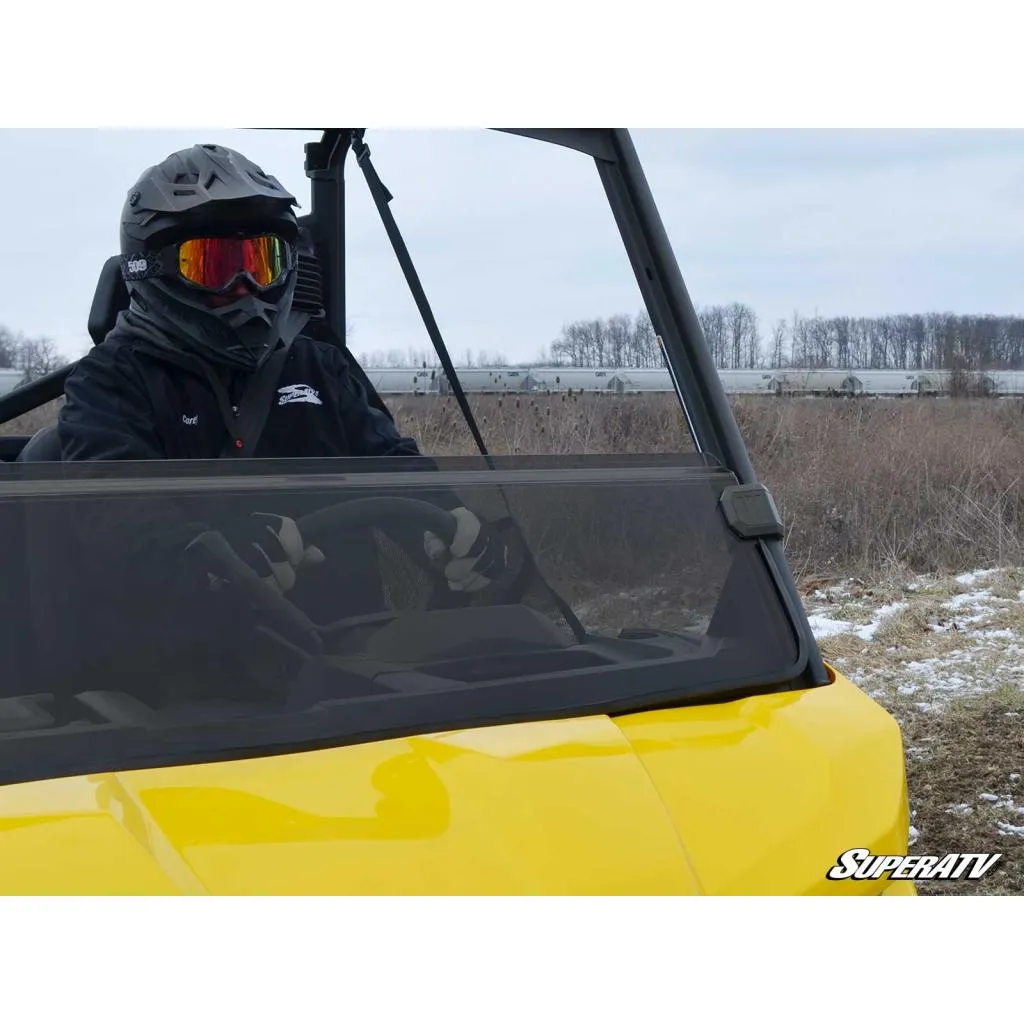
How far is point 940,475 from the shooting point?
788 cm

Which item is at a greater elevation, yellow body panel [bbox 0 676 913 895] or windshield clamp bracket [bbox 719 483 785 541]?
windshield clamp bracket [bbox 719 483 785 541]

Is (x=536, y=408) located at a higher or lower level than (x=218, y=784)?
higher

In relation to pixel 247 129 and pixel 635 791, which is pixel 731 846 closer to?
pixel 635 791

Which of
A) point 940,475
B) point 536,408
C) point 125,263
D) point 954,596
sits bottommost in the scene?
point 954,596

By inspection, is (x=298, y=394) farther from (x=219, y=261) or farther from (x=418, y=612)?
(x=418, y=612)

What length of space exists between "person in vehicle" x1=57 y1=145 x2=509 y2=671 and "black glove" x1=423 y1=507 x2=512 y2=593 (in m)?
0.39

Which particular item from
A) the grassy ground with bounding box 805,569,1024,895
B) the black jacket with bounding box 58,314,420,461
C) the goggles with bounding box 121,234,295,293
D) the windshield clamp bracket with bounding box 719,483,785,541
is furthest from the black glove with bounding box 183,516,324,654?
the grassy ground with bounding box 805,569,1024,895

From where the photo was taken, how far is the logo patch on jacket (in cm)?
223

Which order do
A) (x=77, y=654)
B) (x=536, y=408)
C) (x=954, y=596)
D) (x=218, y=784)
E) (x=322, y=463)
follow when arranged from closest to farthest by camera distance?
(x=218, y=784) < (x=77, y=654) < (x=322, y=463) < (x=536, y=408) < (x=954, y=596)

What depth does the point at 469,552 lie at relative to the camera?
1.74 meters

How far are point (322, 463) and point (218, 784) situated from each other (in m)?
0.49

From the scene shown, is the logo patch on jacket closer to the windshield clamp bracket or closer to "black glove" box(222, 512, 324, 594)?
"black glove" box(222, 512, 324, 594)

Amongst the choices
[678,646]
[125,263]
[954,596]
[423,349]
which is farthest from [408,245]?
[954,596]

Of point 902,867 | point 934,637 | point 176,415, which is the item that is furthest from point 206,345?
point 934,637
